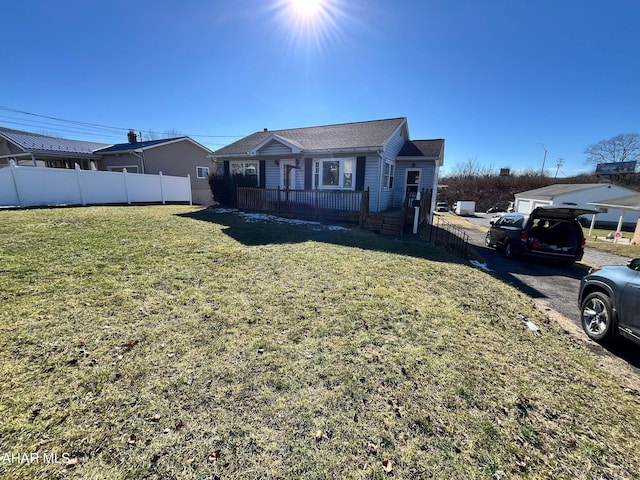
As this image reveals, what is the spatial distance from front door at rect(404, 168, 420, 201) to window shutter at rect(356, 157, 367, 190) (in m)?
3.81

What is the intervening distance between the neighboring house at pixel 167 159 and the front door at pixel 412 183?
14.0m

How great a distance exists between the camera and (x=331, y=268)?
6.07m

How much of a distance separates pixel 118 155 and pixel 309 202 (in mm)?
18147

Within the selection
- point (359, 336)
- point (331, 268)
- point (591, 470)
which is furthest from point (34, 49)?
point (591, 470)

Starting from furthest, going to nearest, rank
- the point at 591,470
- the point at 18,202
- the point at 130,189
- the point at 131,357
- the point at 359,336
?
the point at 130,189
the point at 18,202
the point at 359,336
the point at 131,357
the point at 591,470

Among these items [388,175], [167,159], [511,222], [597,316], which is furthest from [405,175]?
[167,159]

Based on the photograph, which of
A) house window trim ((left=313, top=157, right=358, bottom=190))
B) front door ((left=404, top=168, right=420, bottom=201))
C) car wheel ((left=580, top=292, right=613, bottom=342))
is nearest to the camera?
car wheel ((left=580, top=292, right=613, bottom=342))

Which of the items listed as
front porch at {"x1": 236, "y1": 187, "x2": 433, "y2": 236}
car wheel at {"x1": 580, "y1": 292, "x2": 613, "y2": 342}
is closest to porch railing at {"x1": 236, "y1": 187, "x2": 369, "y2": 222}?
front porch at {"x1": 236, "y1": 187, "x2": 433, "y2": 236}

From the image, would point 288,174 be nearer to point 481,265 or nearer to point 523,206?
point 481,265

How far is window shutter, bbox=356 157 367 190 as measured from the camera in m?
12.3

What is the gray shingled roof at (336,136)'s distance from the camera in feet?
41.2

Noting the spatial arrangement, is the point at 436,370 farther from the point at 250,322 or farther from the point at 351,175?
the point at 351,175

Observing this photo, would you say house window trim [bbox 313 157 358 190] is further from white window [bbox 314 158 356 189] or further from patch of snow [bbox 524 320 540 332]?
patch of snow [bbox 524 320 540 332]

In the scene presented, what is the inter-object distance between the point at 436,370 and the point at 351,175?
1091cm
